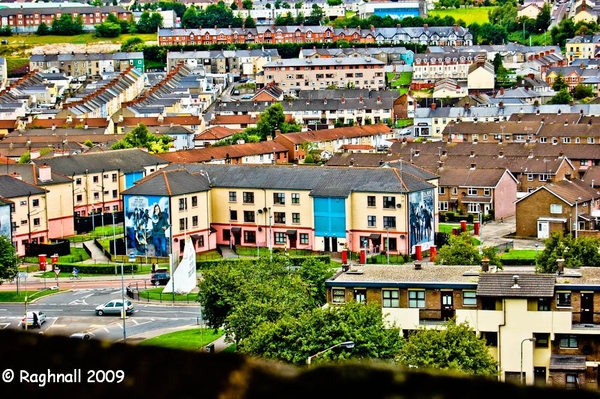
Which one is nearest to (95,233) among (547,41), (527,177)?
(527,177)

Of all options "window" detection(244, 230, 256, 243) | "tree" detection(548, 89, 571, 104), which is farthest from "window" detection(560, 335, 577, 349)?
"tree" detection(548, 89, 571, 104)

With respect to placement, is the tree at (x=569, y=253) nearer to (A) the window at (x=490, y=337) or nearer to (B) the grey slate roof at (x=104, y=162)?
(A) the window at (x=490, y=337)

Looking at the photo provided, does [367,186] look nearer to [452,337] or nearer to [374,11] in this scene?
[452,337]

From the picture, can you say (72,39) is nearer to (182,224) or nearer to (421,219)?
(182,224)

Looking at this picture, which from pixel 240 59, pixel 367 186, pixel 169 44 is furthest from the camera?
pixel 169 44

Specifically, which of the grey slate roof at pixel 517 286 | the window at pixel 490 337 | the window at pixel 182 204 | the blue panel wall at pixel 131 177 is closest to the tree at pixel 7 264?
the window at pixel 182 204

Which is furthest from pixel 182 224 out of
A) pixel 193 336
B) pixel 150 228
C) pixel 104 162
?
pixel 193 336

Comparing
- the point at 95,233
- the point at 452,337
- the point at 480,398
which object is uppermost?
the point at 480,398

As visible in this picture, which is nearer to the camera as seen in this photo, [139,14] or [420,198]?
[420,198]
